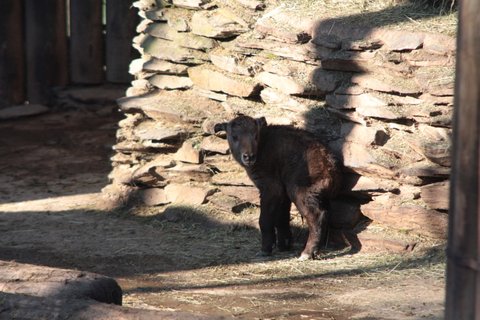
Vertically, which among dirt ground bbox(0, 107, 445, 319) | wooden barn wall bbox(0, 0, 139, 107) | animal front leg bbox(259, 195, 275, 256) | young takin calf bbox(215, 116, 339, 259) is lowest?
dirt ground bbox(0, 107, 445, 319)

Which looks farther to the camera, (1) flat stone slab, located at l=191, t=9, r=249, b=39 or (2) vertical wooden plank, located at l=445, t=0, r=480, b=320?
(1) flat stone slab, located at l=191, t=9, r=249, b=39

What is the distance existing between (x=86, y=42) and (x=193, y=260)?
6.28 metres

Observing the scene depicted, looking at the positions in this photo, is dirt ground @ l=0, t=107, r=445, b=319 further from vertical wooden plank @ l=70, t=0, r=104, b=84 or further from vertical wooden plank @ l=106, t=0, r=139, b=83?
vertical wooden plank @ l=70, t=0, r=104, b=84

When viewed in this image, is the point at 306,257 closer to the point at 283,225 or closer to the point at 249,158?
the point at 283,225

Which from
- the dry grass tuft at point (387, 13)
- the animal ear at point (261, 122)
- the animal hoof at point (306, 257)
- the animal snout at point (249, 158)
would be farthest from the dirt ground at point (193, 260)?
the dry grass tuft at point (387, 13)

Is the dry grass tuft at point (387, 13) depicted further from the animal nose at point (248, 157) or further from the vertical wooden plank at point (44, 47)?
the vertical wooden plank at point (44, 47)

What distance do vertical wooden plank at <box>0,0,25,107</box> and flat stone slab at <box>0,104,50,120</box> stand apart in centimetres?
24

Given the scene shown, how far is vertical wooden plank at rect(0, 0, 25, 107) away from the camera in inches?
537

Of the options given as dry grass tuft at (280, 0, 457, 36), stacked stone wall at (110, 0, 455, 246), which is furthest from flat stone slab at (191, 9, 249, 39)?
dry grass tuft at (280, 0, 457, 36)

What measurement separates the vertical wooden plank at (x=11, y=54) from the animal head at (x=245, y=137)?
6.34 meters

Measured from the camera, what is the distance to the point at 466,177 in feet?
9.31

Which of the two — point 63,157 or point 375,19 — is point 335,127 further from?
point 63,157

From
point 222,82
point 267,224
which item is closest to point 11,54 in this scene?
point 222,82

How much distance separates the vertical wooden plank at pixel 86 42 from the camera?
13.5 metres
